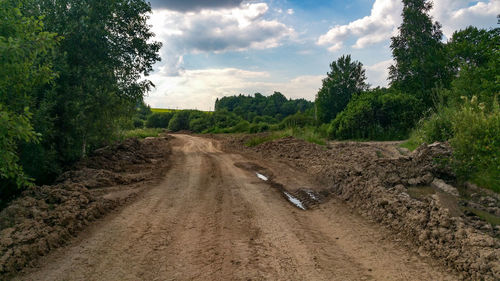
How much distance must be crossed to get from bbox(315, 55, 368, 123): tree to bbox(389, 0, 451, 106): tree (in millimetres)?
6251

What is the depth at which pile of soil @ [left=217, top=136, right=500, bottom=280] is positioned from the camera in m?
→ 4.04

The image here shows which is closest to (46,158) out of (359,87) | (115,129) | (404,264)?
(115,129)

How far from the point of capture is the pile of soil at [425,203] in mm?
4039

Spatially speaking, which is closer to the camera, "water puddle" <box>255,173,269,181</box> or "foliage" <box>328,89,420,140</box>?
"water puddle" <box>255,173,269,181</box>

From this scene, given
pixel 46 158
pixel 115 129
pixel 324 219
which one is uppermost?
pixel 115 129

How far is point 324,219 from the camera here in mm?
6094

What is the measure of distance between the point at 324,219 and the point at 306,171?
5149 millimetres

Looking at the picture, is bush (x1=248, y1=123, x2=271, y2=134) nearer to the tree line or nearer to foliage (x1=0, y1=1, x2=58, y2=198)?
the tree line

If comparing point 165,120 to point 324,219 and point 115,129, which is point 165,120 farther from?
point 324,219

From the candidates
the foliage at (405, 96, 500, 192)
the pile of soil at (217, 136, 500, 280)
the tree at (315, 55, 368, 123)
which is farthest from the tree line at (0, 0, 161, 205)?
the tree at (315, 55, 368, 123)

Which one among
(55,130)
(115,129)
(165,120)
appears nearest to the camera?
(55,130)

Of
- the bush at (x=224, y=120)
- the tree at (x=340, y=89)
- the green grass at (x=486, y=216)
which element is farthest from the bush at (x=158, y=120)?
the green grass at (x=486, y=216)

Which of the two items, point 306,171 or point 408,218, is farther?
point 306,171

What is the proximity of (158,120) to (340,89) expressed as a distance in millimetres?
39116
